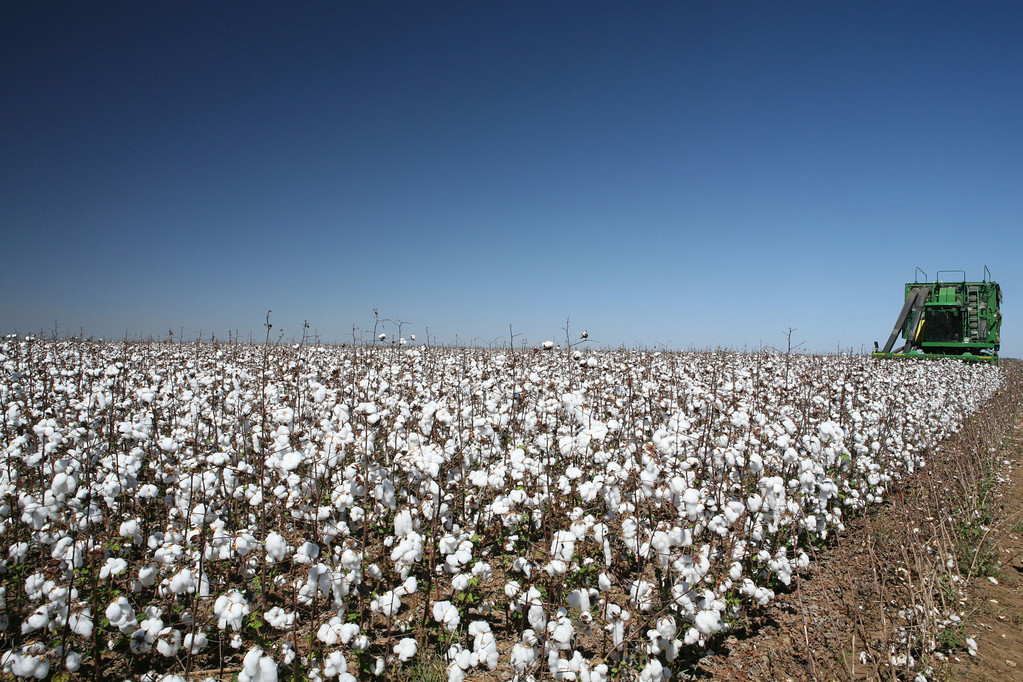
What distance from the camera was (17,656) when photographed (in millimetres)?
2531

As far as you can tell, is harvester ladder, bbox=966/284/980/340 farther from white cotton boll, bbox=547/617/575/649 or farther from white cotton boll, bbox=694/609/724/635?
white cotton boll, bbox=547/617/575/649

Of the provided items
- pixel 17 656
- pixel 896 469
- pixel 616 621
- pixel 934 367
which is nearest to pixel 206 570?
pixel 17 656

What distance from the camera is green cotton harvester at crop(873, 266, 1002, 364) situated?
19688 mm

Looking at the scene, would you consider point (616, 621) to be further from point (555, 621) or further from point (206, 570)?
point (206, 570)

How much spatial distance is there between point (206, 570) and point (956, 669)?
17.7 ft

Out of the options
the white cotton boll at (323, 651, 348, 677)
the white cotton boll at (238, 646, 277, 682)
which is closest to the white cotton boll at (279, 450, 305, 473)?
the white cotton boll at (238, 646, 277, 682)

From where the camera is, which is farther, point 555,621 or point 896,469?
point 896,469

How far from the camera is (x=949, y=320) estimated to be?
20469mm

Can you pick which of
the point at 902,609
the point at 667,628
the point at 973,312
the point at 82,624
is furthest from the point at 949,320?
the point at 82,624

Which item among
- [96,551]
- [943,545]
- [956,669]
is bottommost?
[956,669]

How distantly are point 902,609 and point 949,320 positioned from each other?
22324 mm

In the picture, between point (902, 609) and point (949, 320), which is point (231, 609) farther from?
point (949, 320)

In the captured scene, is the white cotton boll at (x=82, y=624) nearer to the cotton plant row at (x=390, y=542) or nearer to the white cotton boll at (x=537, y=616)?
the cotton plant row at (x=390, y=542)

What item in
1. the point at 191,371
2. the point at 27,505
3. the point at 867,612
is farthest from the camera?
the point at 191,371
